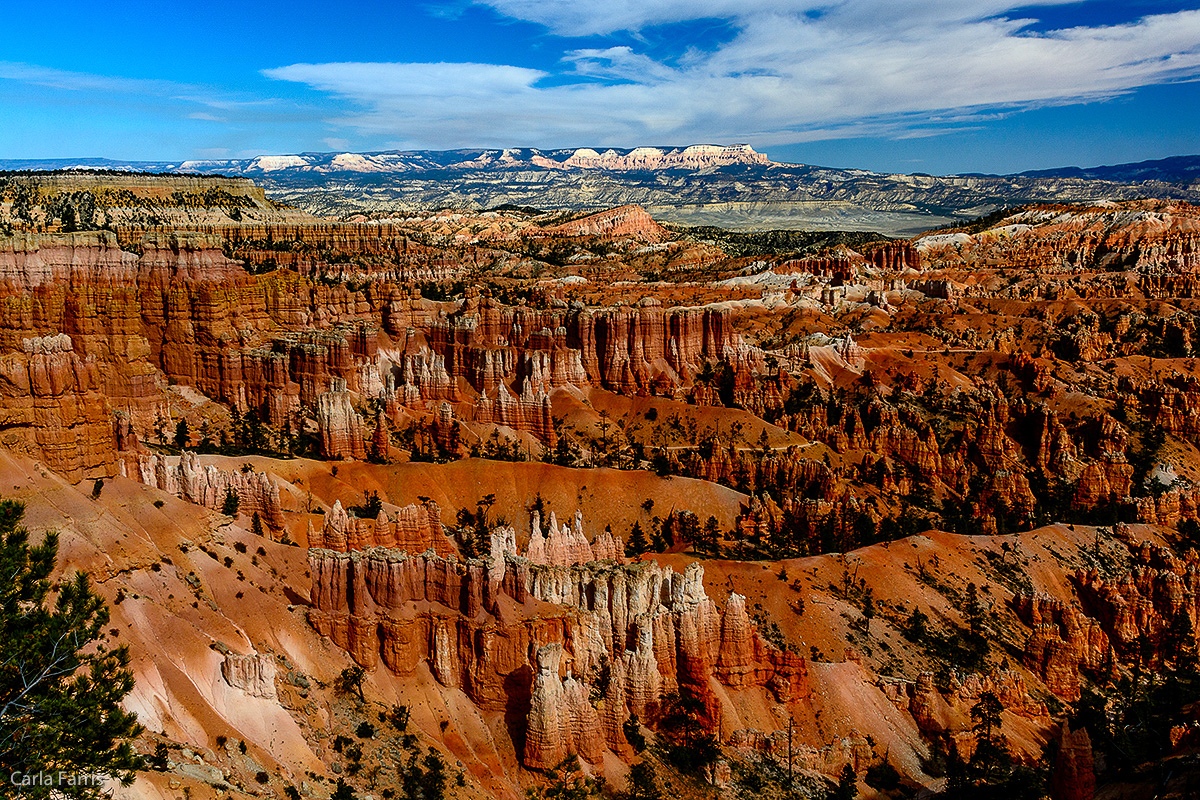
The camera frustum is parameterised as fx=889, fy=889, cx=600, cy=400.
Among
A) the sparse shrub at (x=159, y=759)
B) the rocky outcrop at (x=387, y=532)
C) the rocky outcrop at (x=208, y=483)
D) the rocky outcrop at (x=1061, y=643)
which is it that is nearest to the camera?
the sparse shrub at (x=159, y=759)

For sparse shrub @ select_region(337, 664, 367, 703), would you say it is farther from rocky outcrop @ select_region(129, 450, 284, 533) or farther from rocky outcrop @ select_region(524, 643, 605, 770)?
rocky outcrop @ select_region(129, 450, 284, 533)

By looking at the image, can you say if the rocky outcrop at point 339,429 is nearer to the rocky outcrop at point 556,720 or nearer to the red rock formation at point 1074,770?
the rocky outcrop at point 556,720

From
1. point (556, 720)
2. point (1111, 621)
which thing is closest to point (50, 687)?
point (556, 720)

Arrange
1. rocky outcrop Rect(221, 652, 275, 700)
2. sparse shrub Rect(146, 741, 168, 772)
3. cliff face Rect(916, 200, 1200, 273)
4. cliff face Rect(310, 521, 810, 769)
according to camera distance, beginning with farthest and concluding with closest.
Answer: cliff face Rect(916, 200, 1200, 273)
cliff face Rect(310, 521, 810, 769)
rocky outcrop Rect(221, 652, 275, 700)
sparse shrub Rect(146, 741, 168, 772)

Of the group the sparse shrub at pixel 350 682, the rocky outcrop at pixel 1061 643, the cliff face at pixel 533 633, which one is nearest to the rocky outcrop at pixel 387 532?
the cliff face at pixel 533 633

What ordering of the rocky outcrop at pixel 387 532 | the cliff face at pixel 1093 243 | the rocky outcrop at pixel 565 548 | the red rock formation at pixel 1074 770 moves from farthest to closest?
the cliff face at pixel 1093 243, the rocky outcrop at pixel 565 548, the rocky outcrop at pixel 387 532, the red rock formation at pixel 1074 770

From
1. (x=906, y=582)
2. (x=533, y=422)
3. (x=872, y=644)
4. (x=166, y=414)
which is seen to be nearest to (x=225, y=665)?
(x=872, y=644)

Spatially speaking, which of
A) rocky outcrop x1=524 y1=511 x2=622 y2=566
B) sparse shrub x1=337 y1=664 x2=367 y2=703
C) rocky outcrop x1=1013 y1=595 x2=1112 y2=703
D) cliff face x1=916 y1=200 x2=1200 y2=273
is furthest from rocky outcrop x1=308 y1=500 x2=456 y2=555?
cliff face x1=916 y1=200 x2=1200 y2=273
